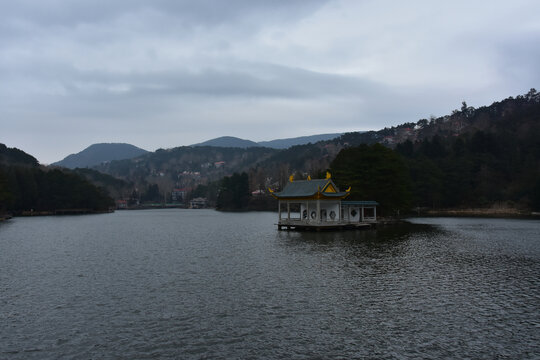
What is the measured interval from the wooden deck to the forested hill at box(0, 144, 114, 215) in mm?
62054

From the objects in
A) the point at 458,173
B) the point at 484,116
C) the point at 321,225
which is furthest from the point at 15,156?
the point at 484,116

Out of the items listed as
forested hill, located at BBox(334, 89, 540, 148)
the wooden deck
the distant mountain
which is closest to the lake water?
the wooden deck

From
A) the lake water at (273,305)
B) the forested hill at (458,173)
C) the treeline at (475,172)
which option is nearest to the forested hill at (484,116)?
the forested hill at (458,173)

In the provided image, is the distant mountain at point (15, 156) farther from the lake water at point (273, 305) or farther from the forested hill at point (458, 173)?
the lake water at point (273, 305)

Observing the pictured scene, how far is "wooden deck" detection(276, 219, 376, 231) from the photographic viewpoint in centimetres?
4700

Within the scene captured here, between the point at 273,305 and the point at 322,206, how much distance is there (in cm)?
3451

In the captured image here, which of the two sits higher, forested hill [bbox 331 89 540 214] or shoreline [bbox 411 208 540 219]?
forested hill [bbox 331 89 540 214]

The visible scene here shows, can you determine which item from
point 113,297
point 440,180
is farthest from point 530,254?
point 440,180

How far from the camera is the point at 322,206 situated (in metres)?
49.8

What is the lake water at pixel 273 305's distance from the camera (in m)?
11.7

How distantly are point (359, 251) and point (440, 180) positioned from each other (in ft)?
213

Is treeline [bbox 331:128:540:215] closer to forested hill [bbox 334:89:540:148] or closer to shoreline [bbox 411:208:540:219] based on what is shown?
shoreline [bbox 411:208:540:219]

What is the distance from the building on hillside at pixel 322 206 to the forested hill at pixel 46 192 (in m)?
62.4

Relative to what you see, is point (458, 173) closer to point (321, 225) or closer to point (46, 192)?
point (321, 225)
